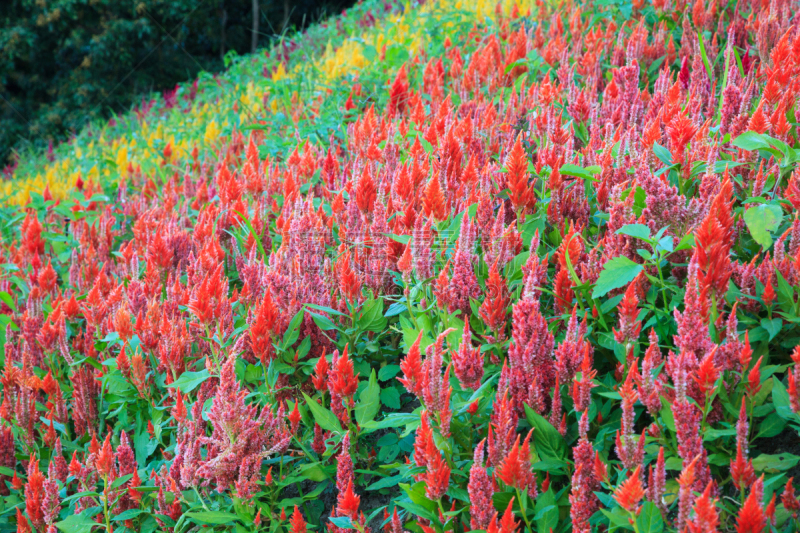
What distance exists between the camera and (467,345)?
1481mm

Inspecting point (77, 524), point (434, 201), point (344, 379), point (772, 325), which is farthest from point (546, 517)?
point (77, 524)

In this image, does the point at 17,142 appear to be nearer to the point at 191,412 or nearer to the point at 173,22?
the point at 173,22

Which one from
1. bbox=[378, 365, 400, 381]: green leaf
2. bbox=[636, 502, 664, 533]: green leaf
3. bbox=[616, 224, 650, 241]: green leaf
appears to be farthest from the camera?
bbox=[378, 365, 400, 381]: green leaf

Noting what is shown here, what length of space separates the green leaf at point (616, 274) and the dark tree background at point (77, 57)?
15.2 m

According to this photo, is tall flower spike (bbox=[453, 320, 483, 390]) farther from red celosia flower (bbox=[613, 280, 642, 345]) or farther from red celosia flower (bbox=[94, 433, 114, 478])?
red celosia flower (bbox=[94, 433, 114, 478])

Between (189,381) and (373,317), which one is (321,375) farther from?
(189,381)

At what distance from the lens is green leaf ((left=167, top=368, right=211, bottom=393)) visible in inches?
68.9

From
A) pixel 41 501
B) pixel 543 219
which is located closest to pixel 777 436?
pixel 543 219

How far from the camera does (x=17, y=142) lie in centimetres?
1522

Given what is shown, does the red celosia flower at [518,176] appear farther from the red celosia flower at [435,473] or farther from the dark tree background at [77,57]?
the dark tree background at [77,57]

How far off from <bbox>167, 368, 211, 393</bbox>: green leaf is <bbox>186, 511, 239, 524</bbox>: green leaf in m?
0.37

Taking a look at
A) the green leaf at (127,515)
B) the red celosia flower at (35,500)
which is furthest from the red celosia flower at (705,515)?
the red celosia flower at (35,500)

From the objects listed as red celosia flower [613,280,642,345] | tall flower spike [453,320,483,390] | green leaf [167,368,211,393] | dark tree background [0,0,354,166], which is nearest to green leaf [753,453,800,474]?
red celosia flower [613,280,642,345]

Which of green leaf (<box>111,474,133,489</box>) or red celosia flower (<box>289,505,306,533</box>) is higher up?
green leaf (<box>111,474,133,489</box>)
